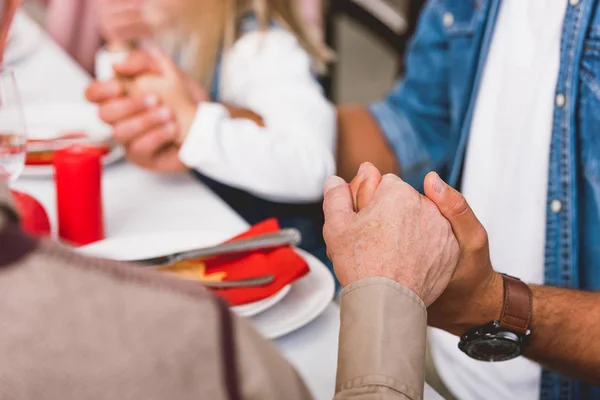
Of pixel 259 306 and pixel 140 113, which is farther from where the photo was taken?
pixel 140 113

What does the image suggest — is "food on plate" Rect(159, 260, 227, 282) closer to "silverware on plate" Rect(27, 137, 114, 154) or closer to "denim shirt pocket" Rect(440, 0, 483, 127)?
"silverware on plate" Rect(27, 137, 114, 154)

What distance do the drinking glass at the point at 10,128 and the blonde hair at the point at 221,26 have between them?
1.89 feet

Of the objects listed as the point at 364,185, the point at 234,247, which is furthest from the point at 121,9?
the point at 364,185

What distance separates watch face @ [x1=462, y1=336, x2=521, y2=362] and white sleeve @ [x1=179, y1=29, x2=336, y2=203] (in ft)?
1.38

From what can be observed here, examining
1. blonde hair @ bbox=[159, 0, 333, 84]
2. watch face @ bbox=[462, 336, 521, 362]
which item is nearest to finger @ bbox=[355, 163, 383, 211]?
watch face @ bbox=[462, 336, 521, 362]

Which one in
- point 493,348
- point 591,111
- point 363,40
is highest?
point 591,111

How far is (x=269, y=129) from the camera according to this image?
118 centimetres

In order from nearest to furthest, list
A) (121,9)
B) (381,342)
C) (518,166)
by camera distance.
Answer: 1. (381,342)
2. (518,166)
3. (121,9)

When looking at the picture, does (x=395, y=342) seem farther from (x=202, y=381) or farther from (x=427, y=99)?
(x=427, y=99)

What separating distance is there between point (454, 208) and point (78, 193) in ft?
1.46

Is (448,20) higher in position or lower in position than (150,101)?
higher

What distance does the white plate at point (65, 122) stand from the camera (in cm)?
117

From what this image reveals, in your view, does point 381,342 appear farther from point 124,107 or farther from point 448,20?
point 448,20

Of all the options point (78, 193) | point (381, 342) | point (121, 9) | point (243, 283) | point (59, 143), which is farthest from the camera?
point (121, 9)
